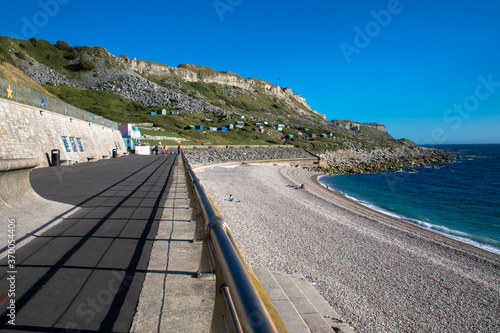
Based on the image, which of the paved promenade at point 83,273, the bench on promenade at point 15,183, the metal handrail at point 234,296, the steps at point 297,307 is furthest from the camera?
the bench on promenade at point 15,183

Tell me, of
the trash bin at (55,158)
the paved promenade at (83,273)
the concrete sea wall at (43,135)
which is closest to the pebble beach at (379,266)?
the paved promenade at (83,273)

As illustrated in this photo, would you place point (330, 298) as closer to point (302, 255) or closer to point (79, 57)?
point (302, 255)

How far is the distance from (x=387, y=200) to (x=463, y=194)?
1337 centimetres

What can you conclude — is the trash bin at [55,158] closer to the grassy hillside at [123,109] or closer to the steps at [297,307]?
the steps at [297,307]

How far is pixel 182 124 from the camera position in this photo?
94.3 metres

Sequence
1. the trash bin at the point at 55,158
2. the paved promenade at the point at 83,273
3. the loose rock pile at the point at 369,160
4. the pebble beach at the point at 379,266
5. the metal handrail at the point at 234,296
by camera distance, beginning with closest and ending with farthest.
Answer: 1. the metal handrail at the point at 234,296
2. the paved promenade at the point at 83,273
3. the pebble beach at the point at 379,266
4. the trash bin at the point at 55,158
5. the loose rock pile at the point at 369,160

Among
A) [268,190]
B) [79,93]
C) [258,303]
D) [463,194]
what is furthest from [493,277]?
[79,93]

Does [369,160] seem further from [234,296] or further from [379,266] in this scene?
[234,296]

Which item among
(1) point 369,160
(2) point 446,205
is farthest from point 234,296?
(1) point 369,160

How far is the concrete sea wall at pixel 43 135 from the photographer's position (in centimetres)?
1548

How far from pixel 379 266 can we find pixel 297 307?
23.0 feet

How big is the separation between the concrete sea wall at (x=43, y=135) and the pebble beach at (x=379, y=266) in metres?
11.1

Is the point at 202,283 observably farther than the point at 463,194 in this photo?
No

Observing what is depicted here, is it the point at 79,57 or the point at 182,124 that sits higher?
the point at 79,57
